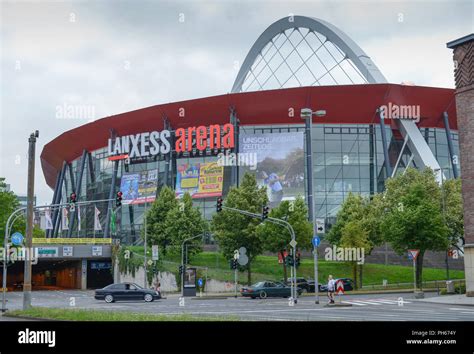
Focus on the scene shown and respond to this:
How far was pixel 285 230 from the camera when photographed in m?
59.4

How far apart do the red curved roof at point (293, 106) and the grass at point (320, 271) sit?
21.9 m

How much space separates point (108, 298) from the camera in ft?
159

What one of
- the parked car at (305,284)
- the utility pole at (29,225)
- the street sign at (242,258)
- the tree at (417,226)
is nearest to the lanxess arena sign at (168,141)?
the street sign at (242,258)

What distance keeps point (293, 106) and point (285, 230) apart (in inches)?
1115

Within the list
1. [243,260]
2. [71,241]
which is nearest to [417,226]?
[243,260]

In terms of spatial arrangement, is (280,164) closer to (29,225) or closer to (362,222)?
(362,222)

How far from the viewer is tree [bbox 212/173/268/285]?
206ft

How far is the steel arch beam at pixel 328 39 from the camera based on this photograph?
3462 inches

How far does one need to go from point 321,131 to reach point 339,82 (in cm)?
812

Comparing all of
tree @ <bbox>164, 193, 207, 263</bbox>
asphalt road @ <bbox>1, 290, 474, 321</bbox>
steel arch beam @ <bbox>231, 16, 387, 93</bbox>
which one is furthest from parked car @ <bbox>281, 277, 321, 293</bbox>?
steel arch beam @ <bbox>231, 16, 387, 93</bbox>

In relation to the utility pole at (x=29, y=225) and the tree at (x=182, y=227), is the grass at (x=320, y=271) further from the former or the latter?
the utility pole at (x=29, y=225)

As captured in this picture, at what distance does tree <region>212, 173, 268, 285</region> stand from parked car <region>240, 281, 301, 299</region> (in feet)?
29.4

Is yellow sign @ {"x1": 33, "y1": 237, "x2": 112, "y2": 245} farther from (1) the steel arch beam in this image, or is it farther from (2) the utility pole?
(2) the utility pole
